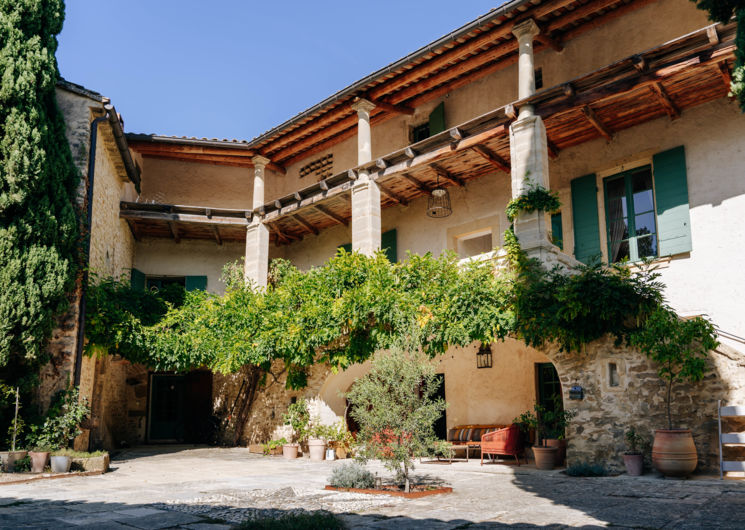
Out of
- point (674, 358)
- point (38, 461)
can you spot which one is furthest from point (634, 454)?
point (38, 461)

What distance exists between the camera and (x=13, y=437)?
9.41m

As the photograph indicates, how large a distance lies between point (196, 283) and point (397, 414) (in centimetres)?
1093

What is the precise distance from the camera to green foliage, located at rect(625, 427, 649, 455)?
8164mm

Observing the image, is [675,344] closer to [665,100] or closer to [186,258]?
[665,100]

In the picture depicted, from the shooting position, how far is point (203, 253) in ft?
56.3

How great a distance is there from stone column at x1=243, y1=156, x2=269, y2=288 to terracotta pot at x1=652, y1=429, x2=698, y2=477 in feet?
33.3

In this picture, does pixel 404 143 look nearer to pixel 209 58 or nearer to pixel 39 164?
pixel 209 58

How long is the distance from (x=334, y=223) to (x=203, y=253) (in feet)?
Answer: 13.1

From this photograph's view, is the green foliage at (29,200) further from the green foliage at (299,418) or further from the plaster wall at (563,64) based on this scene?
the plaster wall at (563,64)

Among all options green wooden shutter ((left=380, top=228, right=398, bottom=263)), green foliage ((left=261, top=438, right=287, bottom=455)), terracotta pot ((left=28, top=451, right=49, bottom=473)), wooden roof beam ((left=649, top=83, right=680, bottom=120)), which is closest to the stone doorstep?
terracotta pot ((left=28, top=451, right=49, bottom=473))

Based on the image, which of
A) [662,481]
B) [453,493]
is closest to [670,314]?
[662,481]

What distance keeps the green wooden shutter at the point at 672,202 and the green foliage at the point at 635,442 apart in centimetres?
350

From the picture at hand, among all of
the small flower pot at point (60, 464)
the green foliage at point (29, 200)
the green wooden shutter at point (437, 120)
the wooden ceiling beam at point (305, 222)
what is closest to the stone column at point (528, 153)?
the green wooden shutter at point (437, 120)

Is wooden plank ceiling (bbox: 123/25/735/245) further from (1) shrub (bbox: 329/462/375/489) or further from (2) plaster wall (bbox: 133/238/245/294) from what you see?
(1) shrub (bbox: 329/462/375/489)
